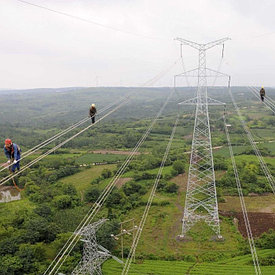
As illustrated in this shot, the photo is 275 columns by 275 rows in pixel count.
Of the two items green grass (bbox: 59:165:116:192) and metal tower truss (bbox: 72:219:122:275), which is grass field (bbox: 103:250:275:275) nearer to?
metal tower truss (bbox: 72:219:122:275)


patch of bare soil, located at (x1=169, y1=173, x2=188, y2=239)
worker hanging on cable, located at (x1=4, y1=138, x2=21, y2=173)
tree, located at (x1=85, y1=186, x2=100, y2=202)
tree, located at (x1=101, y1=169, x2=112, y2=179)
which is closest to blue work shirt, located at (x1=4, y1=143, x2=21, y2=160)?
worker hanging on cable, located at (x1=4, y1=138, x2=21, y2=173)

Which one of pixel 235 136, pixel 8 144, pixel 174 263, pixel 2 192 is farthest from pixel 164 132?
pixel 8 144

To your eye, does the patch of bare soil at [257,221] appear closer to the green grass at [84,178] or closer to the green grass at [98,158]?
the green grass at [84,178]

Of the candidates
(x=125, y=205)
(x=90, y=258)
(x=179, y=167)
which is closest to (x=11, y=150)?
(x=90, y=258)

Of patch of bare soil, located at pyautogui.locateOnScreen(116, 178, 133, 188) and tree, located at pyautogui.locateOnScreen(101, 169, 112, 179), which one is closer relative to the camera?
patch of bare soil, located at pyautogui.locateOnScreen(116, 178, 133, 188)

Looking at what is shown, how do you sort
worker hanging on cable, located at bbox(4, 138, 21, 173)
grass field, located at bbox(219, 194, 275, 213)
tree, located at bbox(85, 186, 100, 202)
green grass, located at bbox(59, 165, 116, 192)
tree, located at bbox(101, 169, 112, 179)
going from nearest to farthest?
1. worker hanging on cable, located at bbox(4, 138, 21, 173)
2. grass field, located at bbox(219, 194, 275, 213)
3. tree, located at bbox(85, 186, 100, 202)
4. green grass, located at bbox(59, 165, 116, 192)
5. tree, located at bbox(101, 169, 112, 179)

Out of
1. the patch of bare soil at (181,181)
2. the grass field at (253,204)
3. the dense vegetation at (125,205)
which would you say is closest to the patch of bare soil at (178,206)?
the patch of bare soil at (181,181)

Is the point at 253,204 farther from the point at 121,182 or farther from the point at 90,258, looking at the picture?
the point at 90,258

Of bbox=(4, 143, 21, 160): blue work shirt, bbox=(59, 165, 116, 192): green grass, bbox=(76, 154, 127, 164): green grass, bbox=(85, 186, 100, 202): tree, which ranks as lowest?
bbox=(59, 165, 116, 192): green grass

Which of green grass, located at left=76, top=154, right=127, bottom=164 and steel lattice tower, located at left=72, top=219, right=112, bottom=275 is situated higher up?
steel lattice tower, located at left=72, top=219, right=112, bottom=275
